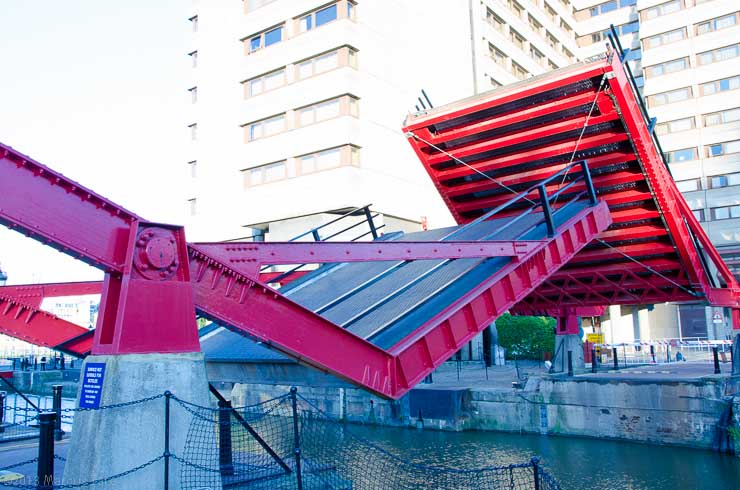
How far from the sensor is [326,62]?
36219 millimetres

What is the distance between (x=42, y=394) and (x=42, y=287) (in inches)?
1446

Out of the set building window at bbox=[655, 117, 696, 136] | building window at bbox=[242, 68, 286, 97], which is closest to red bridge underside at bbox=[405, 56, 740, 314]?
building window at bbox=[242, 68, 286, 97]

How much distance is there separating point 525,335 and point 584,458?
19.9 m

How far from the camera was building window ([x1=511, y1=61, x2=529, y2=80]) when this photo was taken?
168 feet

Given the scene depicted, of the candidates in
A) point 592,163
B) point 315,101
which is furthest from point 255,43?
point 592,163

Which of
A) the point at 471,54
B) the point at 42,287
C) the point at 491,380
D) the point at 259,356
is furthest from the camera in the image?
the point at 471,54

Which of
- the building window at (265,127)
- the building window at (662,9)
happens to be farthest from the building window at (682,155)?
the building window at (265,127)

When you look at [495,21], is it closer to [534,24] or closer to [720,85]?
[534,24]

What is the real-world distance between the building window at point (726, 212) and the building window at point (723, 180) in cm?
184

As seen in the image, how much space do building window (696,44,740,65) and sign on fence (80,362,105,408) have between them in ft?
195

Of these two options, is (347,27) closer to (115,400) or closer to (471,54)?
(471,54)

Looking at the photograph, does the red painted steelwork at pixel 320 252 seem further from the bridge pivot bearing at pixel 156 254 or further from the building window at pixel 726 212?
the building window at pixel 726 212

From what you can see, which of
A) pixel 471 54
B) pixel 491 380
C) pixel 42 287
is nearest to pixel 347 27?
pixel 471 54

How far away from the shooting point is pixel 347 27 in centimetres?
3559
